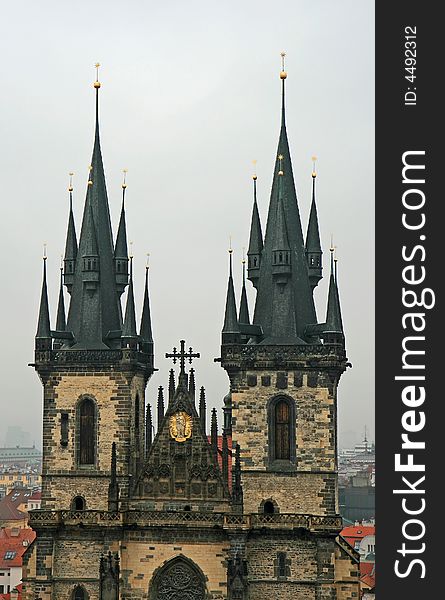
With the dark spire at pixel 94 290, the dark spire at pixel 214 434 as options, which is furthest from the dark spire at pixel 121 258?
the dark spire at pixel 214 434

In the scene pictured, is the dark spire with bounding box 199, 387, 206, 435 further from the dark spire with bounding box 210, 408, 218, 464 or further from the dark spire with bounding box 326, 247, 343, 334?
the dark spire with bounding box 326, 247, 343, 334

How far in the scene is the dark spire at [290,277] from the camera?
50.6 meters

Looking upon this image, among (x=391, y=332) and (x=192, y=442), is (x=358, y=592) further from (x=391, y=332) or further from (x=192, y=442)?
(x=391, y=332)

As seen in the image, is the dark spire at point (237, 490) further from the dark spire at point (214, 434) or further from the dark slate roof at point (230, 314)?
the dark slate roof at point (230, 314)

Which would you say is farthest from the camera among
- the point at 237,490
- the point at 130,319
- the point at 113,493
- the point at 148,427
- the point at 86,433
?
the point at 148,427

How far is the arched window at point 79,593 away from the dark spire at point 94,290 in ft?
28.8

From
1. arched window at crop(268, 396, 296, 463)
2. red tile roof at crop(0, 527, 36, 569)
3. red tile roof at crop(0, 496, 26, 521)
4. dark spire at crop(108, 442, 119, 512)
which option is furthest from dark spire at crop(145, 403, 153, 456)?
red tile roof at crop(0, 496, 26, 521)

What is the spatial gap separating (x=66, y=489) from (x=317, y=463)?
30.9ft

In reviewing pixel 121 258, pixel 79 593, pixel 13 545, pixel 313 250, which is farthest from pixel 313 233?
pixel 13 545

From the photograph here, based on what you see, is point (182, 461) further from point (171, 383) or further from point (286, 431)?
point (286, 431)

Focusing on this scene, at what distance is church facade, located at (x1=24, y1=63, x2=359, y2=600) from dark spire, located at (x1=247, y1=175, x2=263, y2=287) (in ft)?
0.21

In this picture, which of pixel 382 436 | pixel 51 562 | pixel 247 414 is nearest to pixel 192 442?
pixel 247 414

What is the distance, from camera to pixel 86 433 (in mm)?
51594

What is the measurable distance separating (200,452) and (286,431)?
332 cm
